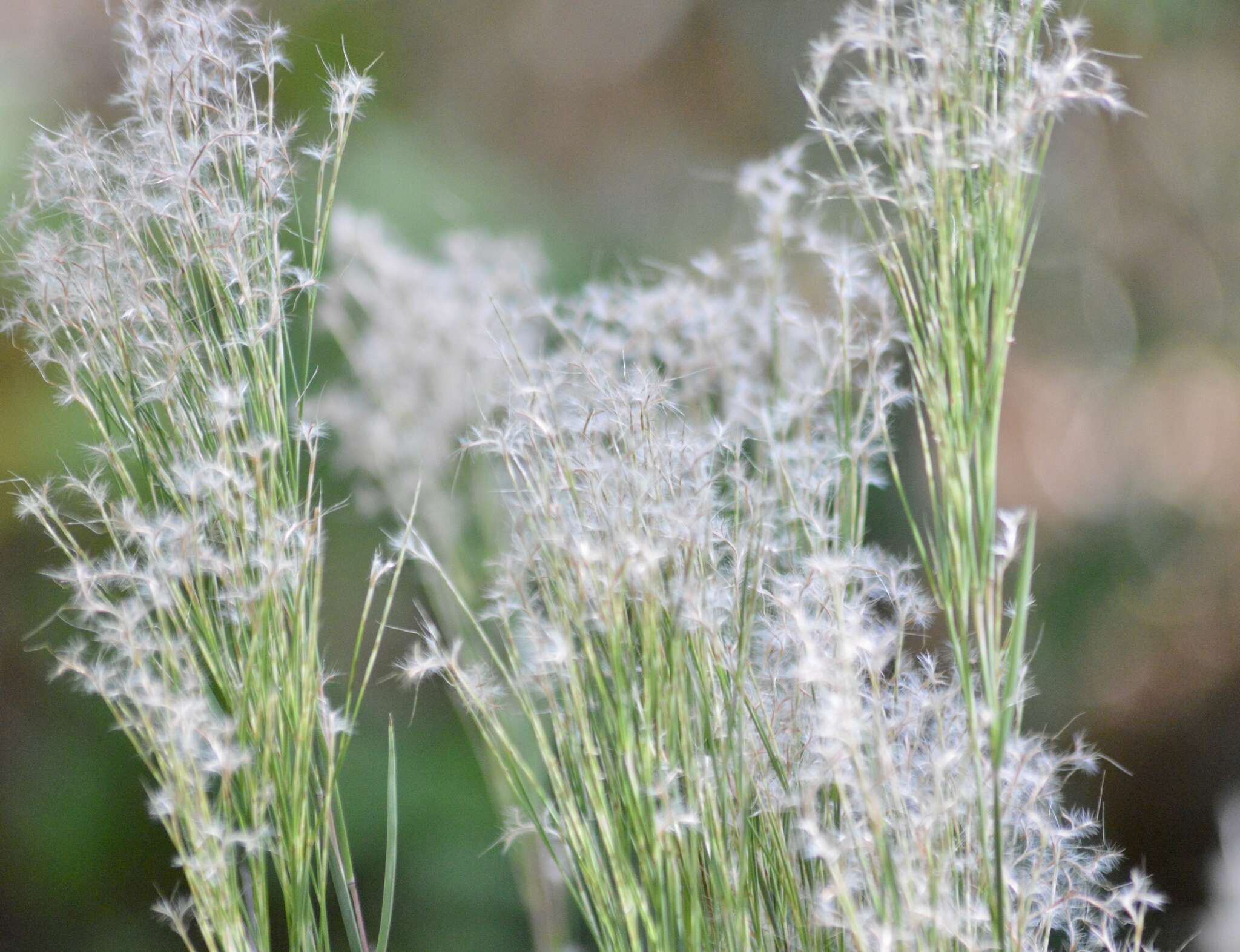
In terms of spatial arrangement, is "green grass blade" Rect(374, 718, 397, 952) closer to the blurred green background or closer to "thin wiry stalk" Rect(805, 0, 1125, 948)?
"thin wiry stalk" Rect(805, 0, 1125, 948)

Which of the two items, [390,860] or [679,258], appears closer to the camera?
[390,860]

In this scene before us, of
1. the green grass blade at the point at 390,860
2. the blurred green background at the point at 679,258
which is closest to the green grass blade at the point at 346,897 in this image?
the green grass blade at the point at 390,860

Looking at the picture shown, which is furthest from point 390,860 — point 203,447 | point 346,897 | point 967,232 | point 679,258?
point 679,258

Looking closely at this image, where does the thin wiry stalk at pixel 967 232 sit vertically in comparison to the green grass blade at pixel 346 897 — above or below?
above

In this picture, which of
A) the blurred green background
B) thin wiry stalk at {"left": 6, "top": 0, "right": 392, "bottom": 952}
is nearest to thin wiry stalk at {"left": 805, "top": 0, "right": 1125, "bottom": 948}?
thin wiry stalk at {"left": 6, "top": 0, "right": 392, "bottom": 952}

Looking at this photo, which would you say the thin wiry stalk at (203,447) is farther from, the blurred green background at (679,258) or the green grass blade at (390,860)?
the blurred green background at (679,258)

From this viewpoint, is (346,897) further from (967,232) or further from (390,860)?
(967,232)
